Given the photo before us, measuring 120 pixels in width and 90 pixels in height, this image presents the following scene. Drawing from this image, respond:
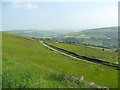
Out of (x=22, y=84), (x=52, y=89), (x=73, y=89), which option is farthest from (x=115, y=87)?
(x=22, y=84)

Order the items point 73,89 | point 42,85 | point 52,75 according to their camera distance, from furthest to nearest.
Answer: point 52,75
point 73,89
point 42,85

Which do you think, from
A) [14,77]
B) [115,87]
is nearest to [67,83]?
[14,77]

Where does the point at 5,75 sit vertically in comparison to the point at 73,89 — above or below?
above

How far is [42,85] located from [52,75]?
859cm

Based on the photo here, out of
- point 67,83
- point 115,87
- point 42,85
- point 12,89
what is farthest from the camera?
point 115,87

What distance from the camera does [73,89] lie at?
27.5 metres

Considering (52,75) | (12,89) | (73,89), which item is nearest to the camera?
(12,89)

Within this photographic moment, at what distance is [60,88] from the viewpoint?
2627cm

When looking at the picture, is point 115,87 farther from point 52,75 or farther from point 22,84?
point 22,84

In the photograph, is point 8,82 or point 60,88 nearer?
point 8,82

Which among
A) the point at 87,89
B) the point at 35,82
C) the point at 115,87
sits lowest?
the point at 115,87

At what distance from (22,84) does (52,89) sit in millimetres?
3445

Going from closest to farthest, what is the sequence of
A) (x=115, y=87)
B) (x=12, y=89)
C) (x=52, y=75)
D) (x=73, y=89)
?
(x=12, y=89) < (x=73, y=89) < (x=52, y=75) < (x=115, y=87)

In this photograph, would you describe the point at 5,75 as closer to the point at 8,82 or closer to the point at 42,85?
the point at 8,82
